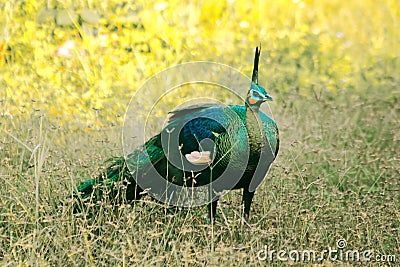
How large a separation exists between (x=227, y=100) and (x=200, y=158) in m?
1.81

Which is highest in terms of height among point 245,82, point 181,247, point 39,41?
point 39,41

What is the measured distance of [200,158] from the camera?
302 centimetres

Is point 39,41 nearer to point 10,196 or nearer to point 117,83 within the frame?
point 117,83

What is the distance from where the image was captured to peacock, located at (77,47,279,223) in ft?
9.91

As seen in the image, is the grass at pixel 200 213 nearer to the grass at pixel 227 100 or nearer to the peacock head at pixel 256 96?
the grass at pixel 227 100

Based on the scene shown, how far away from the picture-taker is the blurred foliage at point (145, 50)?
477cm

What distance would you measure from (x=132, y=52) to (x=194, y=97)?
765mm

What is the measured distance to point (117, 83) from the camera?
4789mm

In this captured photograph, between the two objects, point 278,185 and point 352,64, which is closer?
point 278,185

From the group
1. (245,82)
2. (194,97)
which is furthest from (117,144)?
(245,82)
